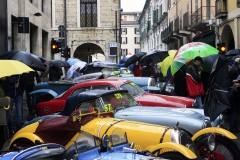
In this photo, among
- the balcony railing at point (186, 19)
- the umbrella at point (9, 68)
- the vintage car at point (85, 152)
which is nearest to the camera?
the vintage car at point (85, 152)

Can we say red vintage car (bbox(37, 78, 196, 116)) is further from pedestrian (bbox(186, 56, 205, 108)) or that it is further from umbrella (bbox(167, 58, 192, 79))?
umbrella (bbox(167, 58, 192, 79))

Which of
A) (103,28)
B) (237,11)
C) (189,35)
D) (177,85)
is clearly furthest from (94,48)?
(177,85)

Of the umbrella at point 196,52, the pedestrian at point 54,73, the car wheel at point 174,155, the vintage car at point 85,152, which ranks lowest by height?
the car wheel at point 174,155

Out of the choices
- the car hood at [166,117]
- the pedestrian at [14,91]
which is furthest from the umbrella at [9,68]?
the pedestrian at [14,91]

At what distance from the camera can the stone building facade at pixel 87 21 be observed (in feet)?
118

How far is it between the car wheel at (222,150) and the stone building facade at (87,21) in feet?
97.9

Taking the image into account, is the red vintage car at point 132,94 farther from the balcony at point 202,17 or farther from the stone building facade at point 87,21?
the stone building facade at point 87,21

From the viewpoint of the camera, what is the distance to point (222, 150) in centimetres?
650

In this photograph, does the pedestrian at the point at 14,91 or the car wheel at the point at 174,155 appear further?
the pedestrian at the point at 14,91

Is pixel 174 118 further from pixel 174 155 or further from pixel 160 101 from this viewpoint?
pixel 160 101

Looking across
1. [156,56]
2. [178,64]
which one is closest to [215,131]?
[178,64]

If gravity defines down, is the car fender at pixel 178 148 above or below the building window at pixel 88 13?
below

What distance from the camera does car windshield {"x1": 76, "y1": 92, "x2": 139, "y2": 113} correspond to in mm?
7353

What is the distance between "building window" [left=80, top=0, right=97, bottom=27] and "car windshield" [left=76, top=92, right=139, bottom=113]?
28395 millimetres
